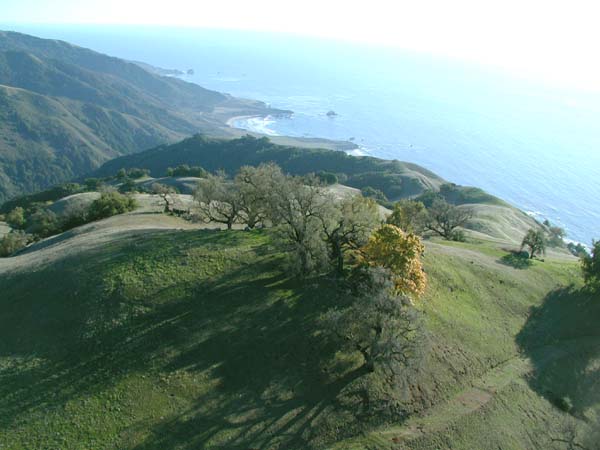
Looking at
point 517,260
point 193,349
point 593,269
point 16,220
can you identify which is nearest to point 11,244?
point 16,220

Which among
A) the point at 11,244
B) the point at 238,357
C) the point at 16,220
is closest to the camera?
the point at 238,357

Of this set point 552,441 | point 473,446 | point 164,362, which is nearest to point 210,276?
point 164,362

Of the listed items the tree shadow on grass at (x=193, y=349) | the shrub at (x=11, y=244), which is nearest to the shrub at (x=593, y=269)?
the tree shadow on grass at (x=193, y=349)

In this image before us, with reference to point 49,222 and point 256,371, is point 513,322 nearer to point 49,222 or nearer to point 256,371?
point 256,371

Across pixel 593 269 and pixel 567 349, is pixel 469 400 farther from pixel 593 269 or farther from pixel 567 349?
pixel 593 269

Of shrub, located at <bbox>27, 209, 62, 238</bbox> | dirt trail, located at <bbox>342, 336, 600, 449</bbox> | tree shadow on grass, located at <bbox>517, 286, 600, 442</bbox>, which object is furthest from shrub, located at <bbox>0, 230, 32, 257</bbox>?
tree shadow on grass, located at <bbox>517, 286, 600, 442</bbox>
